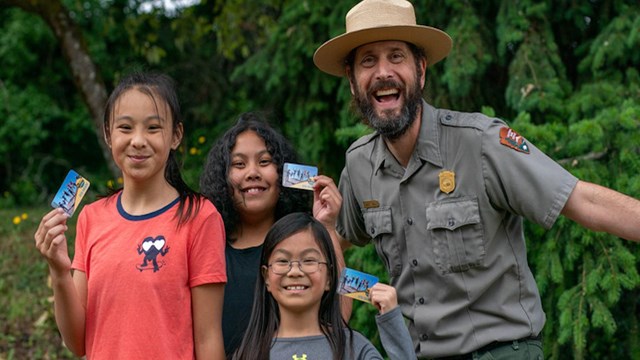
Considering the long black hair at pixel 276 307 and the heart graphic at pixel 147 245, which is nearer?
the heart graphic at pixel 147 245

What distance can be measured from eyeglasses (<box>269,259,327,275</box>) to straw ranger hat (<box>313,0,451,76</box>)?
3.04 feet

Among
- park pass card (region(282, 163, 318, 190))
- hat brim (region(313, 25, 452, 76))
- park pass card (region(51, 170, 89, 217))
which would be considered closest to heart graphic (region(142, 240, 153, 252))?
park pass card (region(51, 170, 89, 217))

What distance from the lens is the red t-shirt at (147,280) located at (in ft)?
8.50

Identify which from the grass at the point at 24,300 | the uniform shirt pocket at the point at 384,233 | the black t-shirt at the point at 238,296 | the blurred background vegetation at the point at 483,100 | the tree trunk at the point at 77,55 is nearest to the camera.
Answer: the black t-shirt at the point at 238,296

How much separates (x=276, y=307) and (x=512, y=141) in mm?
1062

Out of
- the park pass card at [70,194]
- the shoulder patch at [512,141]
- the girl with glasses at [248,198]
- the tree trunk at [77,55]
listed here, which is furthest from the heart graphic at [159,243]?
the tree trunk at [77,55]

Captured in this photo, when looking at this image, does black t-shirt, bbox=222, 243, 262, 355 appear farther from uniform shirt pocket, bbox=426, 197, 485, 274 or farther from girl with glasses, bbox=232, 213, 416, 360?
uniform shirt pocket, bbox=426, 197, 485, 274

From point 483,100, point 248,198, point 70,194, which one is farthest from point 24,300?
point 70,194

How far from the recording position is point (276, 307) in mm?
2896

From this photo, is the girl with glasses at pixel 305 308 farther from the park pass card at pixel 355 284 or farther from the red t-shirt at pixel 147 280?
the red t-shirt at pixel 147 280

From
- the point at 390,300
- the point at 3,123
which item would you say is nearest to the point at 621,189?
the point at 390,300

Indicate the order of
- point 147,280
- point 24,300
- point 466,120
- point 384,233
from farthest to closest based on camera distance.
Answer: point 24,300 → point 384,233 → point 466,120 → point 147,280

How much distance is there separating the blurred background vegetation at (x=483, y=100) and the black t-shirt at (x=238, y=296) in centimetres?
101

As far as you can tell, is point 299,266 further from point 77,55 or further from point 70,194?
point 77,55
